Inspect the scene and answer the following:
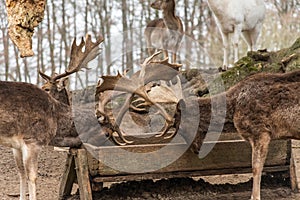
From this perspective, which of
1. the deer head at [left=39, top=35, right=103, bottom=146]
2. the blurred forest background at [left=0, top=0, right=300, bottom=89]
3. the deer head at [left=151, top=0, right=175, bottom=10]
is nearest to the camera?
the deer head at [left=39, top=35, right=103, bottom=146]

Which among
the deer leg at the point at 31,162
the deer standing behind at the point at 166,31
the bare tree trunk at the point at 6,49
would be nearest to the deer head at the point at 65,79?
the deer leg at the point at 31,162

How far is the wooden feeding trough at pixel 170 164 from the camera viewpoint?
18.4 feet

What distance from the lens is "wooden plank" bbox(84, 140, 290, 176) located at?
566 cm

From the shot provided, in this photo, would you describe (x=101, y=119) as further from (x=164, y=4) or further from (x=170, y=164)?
(x=164, y=4)

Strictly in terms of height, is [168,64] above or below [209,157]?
above

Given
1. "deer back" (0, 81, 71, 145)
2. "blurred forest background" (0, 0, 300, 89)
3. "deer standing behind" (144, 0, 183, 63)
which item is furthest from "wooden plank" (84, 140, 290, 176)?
"blurred forest background" (0, 0, 300, 89)

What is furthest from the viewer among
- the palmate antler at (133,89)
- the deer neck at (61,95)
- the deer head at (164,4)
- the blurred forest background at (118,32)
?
the blurred forest background at (118,32)

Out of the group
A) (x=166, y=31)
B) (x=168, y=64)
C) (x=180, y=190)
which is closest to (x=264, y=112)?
(x=168, y=64)

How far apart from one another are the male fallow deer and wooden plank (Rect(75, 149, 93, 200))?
5.42 ft

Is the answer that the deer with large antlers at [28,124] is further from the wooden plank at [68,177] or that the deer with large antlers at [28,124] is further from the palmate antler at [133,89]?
the palmate antler at [133,89]

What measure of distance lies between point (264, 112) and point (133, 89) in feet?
4.78

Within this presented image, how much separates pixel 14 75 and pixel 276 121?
42.7ft

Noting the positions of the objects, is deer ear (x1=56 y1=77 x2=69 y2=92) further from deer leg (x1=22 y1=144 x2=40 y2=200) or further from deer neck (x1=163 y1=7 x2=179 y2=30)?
deer neck (x1=163 y1=7 x2=179 y2=30)

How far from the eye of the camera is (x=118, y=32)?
1809 cm
